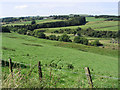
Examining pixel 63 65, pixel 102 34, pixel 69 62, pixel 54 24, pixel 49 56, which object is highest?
pixel 54 24

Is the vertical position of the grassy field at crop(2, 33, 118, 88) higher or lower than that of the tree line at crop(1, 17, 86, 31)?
lower

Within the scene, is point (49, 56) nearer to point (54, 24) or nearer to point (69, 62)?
point (69, 62)

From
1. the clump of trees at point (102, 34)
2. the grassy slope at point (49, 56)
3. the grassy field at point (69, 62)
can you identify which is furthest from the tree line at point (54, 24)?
the grassy field at point (69, 62)

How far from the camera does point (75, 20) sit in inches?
6649

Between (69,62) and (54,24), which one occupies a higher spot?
(54,24)

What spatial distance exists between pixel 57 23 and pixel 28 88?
14751cm

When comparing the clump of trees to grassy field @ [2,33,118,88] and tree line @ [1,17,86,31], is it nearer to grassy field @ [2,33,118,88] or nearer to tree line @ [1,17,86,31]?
tree line @ [1,17,86,31]

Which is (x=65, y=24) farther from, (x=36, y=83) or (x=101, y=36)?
(x=36, y=83)

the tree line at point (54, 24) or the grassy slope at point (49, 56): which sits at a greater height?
the tree line at point (54, 24)

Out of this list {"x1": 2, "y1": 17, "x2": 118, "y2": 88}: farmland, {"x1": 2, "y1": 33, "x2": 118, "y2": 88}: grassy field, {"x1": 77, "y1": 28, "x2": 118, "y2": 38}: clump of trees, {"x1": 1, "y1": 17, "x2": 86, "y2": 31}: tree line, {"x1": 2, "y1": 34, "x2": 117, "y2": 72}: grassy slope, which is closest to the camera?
{"x1": 2, "y1": 17, "x2": 118, "y2": 88}: farmland

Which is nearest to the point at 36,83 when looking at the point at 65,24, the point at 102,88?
the point at 102,88

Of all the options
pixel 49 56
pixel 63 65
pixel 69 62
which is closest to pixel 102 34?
pixel 49 56

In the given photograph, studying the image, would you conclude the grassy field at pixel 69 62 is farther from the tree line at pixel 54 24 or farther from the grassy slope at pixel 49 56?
the tree line at pixel 54 24

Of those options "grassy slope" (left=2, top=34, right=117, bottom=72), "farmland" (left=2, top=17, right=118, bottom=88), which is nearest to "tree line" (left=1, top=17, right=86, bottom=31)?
"farmland" (left=2, top=17, right=118, bottom=88)
